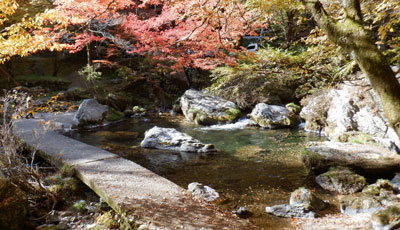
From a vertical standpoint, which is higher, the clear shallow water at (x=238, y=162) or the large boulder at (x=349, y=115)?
the large boulder at (x=349, y=115)

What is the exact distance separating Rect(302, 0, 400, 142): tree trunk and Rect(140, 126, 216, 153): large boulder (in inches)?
217

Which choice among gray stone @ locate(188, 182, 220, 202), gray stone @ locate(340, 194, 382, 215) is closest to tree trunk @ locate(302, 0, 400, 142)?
gray stone @ locate(340, 194, 382, 215)

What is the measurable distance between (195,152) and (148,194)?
11.9 ft

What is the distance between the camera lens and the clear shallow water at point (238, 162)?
16.0 ft

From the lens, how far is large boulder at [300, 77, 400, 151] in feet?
24.2

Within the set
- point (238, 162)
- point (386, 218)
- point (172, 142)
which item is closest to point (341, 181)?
point (386, 218)

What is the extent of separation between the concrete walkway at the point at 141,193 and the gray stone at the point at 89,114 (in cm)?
498

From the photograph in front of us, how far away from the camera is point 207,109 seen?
11328 millimetres

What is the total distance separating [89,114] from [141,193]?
305 inches

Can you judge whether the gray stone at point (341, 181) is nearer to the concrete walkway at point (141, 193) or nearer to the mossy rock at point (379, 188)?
the mossy rock at point (379, 188)

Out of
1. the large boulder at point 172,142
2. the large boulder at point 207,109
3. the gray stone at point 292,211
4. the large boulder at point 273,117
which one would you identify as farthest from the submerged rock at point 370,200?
the large boulder at point 207,109

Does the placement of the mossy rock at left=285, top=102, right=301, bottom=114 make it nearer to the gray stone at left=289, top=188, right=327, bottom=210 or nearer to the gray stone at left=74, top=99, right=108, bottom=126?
the gray stone at left=289, top=188, right=327, bottom=210

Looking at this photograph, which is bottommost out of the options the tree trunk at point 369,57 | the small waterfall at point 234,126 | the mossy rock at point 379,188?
the mossy rock at point 379,188

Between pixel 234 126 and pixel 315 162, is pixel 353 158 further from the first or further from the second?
pixel 234 126
